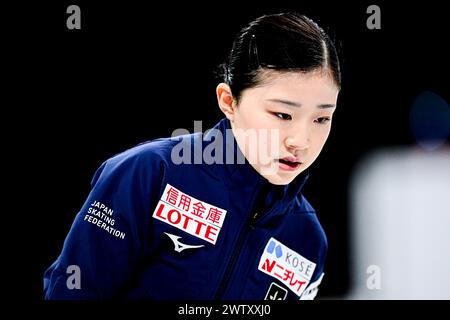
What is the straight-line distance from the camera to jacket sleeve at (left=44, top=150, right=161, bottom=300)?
153 cm

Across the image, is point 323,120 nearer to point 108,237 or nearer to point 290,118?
point 290,118

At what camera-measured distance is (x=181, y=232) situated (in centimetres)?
164

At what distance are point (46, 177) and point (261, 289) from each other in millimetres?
1452

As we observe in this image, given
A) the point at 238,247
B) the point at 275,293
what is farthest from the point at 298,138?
the point at 275,293

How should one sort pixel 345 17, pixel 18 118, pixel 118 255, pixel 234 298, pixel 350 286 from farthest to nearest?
pixel 350 286
pixel 18 118
pixel 345 17
pixel 234 298
pixel 118 255

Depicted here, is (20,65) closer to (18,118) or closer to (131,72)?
(18,118)

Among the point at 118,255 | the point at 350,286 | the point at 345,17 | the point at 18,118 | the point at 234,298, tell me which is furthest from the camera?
the point at 350,286

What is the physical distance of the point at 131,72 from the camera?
274 cm

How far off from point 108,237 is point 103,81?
129 centimetres

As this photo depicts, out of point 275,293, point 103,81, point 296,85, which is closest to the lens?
point 296,85

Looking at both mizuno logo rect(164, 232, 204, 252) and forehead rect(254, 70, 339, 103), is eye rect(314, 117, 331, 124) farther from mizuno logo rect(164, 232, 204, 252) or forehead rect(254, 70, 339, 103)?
mizuno logo rect(164, 232, 204, 252)

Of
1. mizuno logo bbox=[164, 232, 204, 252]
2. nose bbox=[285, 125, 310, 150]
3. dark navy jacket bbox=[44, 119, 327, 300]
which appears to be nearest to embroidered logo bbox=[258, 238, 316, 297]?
dark navy jacket bbox=[44, 119, 327, 300]

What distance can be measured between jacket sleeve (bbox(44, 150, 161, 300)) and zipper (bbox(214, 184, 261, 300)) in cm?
24

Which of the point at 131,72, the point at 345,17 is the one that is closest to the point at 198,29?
the point at 131,72
